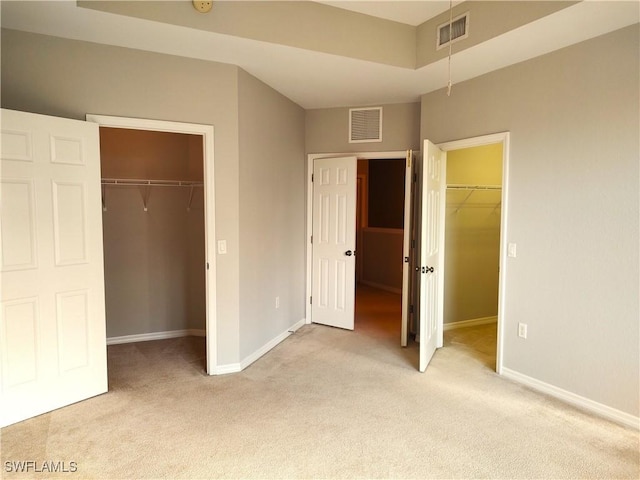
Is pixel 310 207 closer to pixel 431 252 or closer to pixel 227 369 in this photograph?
pixel 431 252

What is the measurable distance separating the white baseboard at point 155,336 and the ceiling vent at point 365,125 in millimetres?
2785

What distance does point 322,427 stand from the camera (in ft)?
8.22

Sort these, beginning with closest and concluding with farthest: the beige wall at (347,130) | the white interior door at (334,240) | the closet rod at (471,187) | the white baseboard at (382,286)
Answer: the beige wall at (347,130), the closet rod at (471,187), the white interior door at (334,240), the white baseboard at (382,286)


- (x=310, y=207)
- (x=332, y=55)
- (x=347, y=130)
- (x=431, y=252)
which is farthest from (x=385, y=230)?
(x=332, y=55)

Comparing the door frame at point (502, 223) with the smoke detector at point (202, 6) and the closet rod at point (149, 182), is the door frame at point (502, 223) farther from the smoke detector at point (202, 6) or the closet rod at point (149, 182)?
the closet rod at point (149, 182)

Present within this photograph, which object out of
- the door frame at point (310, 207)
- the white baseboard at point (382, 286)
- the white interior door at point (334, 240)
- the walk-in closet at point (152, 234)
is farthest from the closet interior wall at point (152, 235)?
the white baseboard at point (382, 286)

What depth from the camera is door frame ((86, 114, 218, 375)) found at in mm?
2986

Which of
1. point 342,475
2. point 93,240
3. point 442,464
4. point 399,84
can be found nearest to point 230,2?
point 399,84

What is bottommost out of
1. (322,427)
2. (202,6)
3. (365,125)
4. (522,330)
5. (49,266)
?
(322,427)

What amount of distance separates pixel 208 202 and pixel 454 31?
2332 millimetres

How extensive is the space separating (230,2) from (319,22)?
2.20ft

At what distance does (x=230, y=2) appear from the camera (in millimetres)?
2629

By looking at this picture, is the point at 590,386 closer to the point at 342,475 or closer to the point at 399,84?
the point at 342,475

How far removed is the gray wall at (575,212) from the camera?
2523 mm
